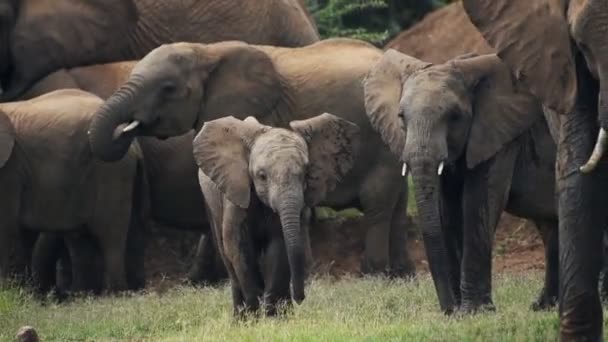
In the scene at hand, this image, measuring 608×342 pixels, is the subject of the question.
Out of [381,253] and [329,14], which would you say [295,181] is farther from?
[329,14]

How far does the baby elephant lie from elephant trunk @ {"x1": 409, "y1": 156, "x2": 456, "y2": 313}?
26.3 inches

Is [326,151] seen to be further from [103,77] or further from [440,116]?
[103,77]

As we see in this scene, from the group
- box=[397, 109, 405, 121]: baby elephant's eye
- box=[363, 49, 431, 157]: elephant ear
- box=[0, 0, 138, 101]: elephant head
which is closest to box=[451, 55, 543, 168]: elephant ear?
box=[363, 49, 431, 157]: elephant ear

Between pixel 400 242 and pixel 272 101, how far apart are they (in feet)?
5.23

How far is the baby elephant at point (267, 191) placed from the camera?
524 inches

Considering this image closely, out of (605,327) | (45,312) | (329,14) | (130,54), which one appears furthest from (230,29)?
(605,327)

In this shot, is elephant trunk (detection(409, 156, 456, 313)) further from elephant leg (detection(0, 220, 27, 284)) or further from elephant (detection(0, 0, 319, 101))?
elephant (detection(0, 0, 319, 101))

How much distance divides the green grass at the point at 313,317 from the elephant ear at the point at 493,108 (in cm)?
96

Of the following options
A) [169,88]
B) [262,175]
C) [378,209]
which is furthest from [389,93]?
[378,209]

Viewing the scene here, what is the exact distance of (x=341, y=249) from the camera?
19.5 meters

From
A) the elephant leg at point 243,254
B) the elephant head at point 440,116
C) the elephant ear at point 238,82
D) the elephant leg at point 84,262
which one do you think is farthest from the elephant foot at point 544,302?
the elephant leg at point 84,262

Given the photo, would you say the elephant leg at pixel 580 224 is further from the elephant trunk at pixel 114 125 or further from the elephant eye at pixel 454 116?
the elephant trunk at pixel 114 125

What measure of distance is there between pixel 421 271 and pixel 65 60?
3315 mm

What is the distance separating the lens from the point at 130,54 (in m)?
19.8
